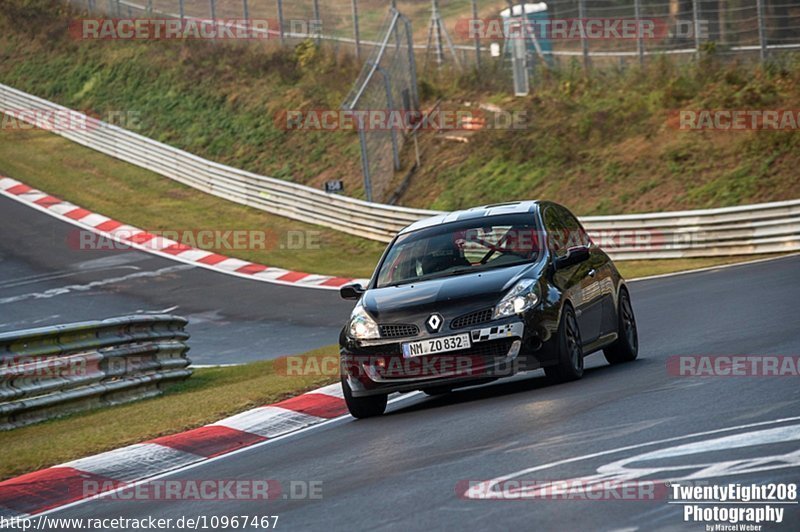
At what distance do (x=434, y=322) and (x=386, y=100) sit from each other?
81.0 ft

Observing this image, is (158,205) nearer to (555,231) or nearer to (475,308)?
(555,231)

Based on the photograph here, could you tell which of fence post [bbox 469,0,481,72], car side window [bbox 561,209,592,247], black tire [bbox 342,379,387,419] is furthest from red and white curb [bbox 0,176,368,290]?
black tire [bbox 342,379,387,419]

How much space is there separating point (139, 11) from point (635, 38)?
823 inches

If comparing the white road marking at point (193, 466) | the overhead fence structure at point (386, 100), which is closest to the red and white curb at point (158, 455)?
the white road marking at point (193, 466)

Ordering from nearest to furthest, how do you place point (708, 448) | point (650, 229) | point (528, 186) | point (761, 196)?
1. point (708, 448)
2. point (650, 229)
3. point (761, 196)
4. point (528, 186)

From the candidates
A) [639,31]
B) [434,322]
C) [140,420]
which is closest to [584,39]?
[639,31]

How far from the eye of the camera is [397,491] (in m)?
7.37

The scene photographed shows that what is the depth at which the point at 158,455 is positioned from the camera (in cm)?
1029

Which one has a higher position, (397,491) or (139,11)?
(139,11)

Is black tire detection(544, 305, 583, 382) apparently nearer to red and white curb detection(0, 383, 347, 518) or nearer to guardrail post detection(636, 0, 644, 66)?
red and white curb detection(0, 383, 347, 518)

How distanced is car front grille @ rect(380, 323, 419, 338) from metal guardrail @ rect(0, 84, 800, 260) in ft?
50.3

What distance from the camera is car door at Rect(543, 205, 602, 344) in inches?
446

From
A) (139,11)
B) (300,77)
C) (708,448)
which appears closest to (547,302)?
(708,448)

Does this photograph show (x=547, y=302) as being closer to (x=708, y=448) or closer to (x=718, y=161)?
(x=708, y=448)
